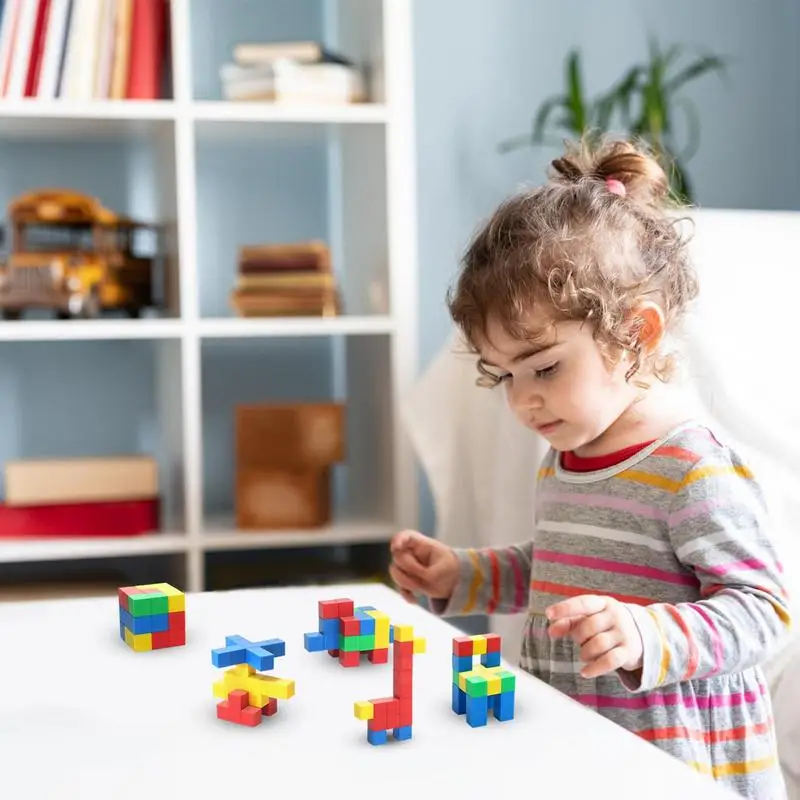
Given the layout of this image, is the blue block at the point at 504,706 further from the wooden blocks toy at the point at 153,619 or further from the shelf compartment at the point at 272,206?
the shelf compartment at the point at 272,206

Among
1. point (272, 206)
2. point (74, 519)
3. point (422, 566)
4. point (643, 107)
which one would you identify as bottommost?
point (74, 519)

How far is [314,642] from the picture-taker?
786 millimetres

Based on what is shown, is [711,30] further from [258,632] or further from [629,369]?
[258,632]

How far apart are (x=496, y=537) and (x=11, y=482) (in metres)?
0.83

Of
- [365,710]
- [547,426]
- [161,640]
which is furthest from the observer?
[547,426]

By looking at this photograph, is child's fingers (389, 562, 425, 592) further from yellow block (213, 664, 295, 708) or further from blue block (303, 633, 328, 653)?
yellow block (213, 664, 295, 708)

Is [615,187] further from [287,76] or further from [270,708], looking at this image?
[287,76]

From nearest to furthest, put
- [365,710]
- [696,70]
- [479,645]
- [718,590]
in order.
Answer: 1. [365,710]
2. [479,645]
3. [718,590]
4. [696,70]

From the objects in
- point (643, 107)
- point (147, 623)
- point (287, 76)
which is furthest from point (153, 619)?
point (643, 107)

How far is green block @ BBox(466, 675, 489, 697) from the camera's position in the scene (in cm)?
65

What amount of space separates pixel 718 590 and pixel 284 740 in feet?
1.46

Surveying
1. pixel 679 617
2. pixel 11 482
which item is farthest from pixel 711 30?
pixel 679 617

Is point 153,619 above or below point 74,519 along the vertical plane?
above

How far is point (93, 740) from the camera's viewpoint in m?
0.64
